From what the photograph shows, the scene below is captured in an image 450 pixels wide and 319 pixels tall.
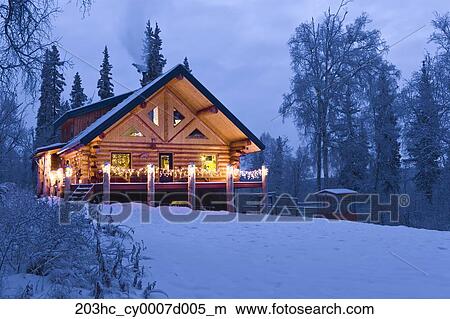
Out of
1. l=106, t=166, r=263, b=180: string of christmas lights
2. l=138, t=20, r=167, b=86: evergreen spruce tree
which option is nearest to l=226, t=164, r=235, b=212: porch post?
l=106, t=166, r=263, b=180: string of christmas lights

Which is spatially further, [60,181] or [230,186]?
[60,181]

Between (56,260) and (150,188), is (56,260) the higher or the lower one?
the lower one

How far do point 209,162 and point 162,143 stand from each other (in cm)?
316

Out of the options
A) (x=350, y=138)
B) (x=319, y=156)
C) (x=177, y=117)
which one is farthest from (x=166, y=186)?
(x=350, y=138)

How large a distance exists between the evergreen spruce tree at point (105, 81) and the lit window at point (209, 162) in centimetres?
2555

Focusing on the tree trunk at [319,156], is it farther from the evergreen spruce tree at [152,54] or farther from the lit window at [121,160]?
the evergreen spruce tree at [152,54]

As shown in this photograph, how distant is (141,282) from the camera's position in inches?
239

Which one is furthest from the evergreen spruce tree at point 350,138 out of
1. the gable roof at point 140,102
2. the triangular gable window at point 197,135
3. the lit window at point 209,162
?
the triangular gable window at point 197,135

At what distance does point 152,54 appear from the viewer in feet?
149

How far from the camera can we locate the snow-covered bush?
18.2ft

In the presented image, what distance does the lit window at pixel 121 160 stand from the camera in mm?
22939

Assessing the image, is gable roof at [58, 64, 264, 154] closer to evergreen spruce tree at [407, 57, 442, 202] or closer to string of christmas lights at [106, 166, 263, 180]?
string of christmas lights at [106, 166, 263, 180]

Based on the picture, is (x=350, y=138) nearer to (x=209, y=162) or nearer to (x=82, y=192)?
(x=209, y=162)
